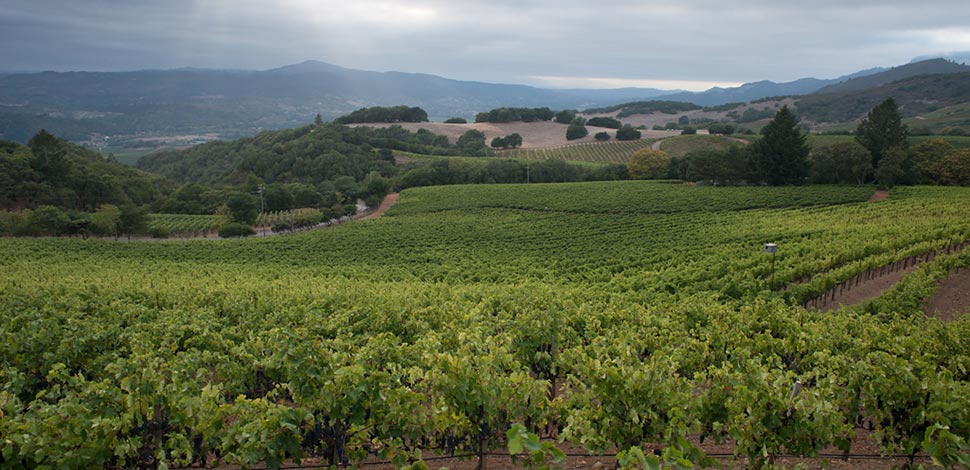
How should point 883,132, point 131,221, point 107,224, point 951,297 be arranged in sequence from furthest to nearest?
point 883,132, point 131,221, point 107,224, point 951,297

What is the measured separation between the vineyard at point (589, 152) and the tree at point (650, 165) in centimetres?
2670

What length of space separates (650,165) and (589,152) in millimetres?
41399

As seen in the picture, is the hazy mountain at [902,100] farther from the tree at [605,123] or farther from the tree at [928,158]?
the tree at [928,158]

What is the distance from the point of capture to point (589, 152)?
12088 cm

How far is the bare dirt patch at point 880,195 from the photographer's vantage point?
52.2 m

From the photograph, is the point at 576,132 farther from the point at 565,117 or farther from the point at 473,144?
the point at 473,144

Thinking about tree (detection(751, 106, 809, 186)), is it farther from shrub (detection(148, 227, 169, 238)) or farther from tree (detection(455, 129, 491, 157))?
shrub (detection(148, 227, 169, 238))

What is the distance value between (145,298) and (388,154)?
103 meters

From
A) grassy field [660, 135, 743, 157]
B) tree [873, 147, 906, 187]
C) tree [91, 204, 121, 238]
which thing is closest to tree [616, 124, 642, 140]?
grassy field [660, 135, 743, 157]

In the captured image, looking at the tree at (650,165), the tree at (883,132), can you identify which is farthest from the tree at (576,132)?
the tree at (883,132)

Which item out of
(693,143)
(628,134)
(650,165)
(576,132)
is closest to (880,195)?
(650,165)

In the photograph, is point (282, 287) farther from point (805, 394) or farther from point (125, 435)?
point (805, 394)

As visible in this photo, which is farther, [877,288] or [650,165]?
[650,165]

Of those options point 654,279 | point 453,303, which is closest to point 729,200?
point 654,279
